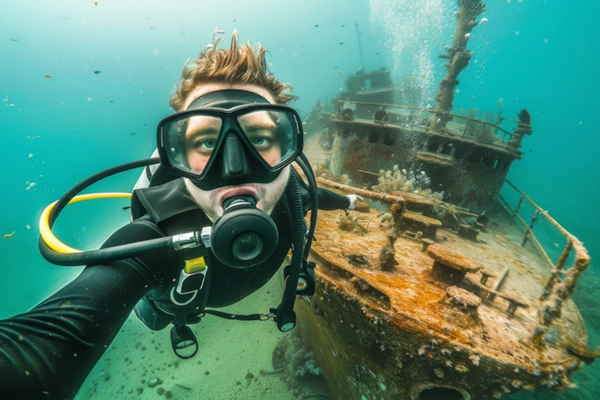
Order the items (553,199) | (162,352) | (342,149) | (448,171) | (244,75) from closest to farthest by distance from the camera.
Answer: (244,75) < (162,352) < (448,171) < (342,149) < (553,199)

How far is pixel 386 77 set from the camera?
84.1 feet

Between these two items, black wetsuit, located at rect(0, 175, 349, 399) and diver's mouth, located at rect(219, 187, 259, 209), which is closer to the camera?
black wetsuit, located at rect(0, 175, 349, 399)

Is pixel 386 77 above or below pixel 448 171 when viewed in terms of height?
above

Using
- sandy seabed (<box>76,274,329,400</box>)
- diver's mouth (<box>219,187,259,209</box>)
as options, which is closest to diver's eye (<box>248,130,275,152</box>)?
diver's mouth (<box>219,187,259,209</box>)

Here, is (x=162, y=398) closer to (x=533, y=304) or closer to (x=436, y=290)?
(x=436, y=290)

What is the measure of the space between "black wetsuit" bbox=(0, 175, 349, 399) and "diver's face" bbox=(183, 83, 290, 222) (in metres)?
0.22

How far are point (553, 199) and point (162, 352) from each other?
365 feet

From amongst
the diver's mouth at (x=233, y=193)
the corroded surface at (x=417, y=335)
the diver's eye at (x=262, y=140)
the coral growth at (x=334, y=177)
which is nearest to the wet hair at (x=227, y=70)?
the diver's eye at (x=262, y=140)

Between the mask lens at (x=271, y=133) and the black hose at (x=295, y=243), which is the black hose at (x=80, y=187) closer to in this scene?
the mask lens at (x=271, y=133)

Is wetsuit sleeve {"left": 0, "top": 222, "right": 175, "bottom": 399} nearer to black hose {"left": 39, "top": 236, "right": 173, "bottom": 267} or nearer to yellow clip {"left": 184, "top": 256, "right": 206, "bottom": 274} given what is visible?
black hose {"left": 39, "top": 236, "right": 173, "bottom": 267}

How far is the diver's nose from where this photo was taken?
6.84 feet

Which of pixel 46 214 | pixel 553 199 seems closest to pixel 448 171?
pixel 46 214

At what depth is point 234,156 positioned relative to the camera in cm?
212

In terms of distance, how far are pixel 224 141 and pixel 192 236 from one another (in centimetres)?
87
